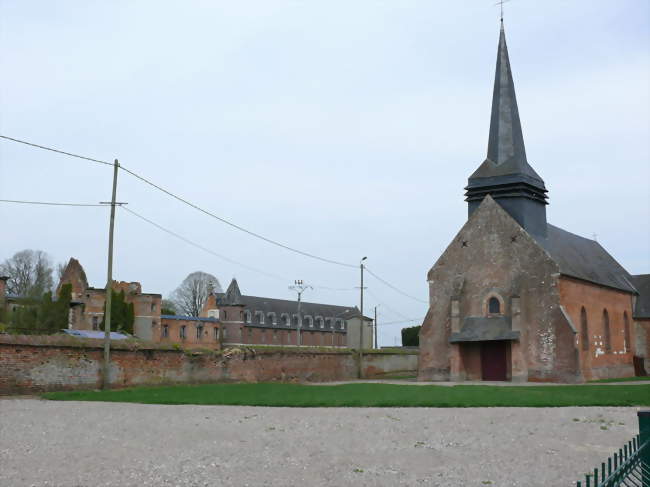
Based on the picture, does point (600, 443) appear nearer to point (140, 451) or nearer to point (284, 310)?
point (140, 451)

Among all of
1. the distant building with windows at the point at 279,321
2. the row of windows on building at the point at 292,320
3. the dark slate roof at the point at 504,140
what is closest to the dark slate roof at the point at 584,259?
the dark slate roof at the point at 504,140

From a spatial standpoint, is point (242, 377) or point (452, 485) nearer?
point (452, 485)

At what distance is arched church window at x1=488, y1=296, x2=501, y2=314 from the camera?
36562 millimetres

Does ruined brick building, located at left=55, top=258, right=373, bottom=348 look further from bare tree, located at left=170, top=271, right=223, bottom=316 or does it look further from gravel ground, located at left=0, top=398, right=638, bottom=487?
gravel ground, located at left=0, top=398, right=638, bottom=487

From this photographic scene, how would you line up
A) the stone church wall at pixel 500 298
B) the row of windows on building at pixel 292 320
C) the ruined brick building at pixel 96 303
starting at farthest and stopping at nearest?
the row of windows on building at pixel 292 320 → the ruined brick building at pixel 96 303 → the stone church wall at pixel 500 298

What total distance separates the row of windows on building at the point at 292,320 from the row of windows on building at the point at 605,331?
50994 millimetres

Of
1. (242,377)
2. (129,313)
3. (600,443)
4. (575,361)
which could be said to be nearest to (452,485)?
(600,443)

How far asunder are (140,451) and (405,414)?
8.22 m

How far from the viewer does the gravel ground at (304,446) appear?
8.84 metres

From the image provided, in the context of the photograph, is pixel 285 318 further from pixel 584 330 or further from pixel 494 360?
pixel 584 330

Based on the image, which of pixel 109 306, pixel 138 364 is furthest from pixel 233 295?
pixel 109 306

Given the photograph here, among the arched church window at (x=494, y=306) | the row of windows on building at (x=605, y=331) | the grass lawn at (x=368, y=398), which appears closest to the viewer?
the grass lawn at (x=368, y=398)

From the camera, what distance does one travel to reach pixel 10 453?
10.5 m

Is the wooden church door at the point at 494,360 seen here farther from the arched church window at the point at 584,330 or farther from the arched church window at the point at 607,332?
the arched church window at the point at 607,332
